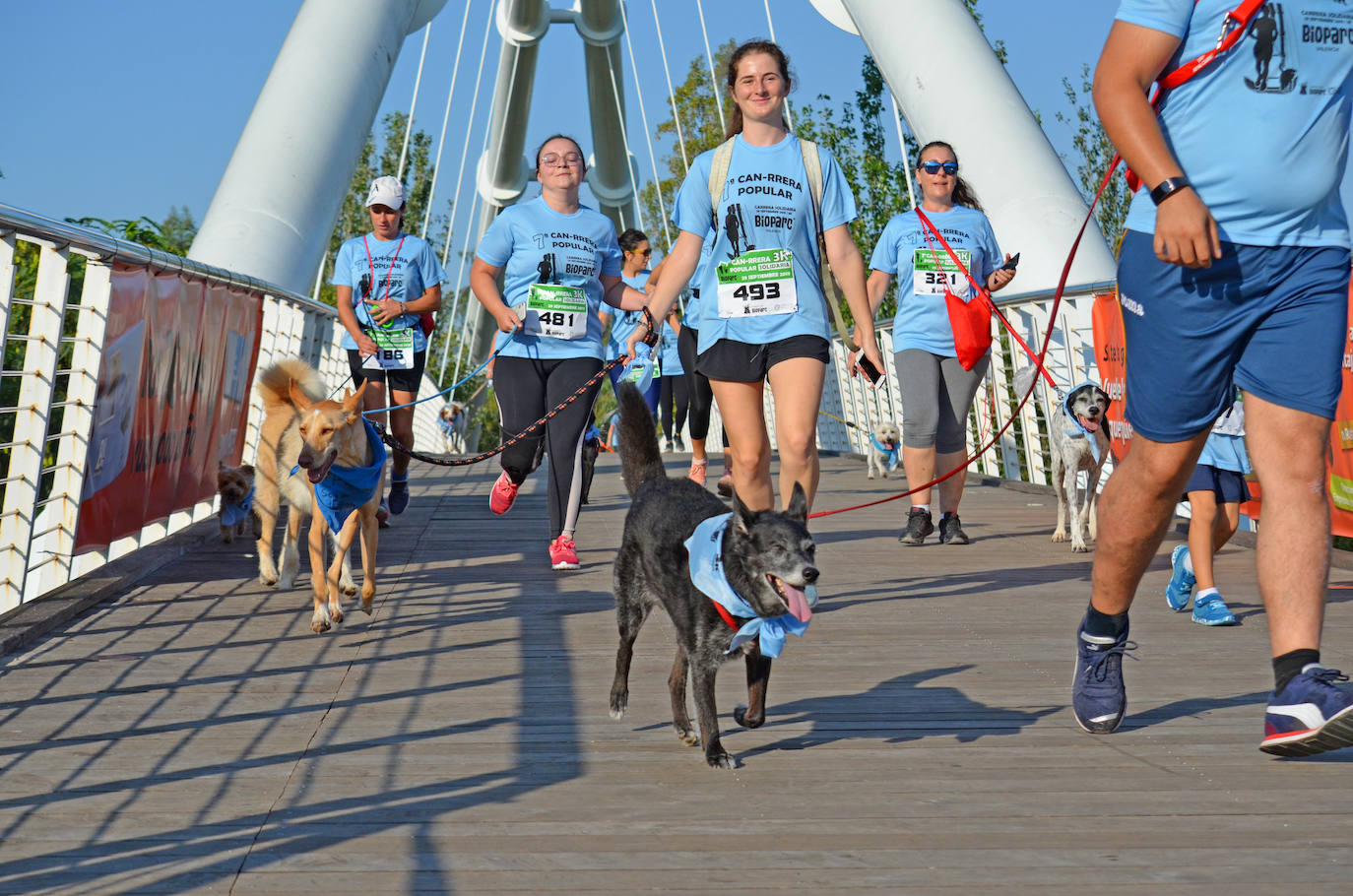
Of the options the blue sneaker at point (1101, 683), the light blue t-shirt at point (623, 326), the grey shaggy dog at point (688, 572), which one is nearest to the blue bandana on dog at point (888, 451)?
the light blue t-shirt at point (623, 326)

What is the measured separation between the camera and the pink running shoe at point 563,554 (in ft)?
22.7

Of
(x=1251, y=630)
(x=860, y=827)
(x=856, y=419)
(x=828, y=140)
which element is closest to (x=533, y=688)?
(x=860, y=827)

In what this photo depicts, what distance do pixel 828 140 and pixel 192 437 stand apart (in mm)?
16071

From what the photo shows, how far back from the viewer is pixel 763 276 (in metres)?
5.35

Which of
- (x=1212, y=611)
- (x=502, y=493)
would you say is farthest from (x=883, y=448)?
(x=1212, y=611)

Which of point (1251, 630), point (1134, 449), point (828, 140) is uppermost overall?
point (828, 140)

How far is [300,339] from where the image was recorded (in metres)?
10.7

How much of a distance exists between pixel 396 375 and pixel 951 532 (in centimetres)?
335

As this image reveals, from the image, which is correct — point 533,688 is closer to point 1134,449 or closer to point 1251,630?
point 1134,449

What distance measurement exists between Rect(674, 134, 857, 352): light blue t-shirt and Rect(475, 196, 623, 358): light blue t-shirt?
69.9 inches

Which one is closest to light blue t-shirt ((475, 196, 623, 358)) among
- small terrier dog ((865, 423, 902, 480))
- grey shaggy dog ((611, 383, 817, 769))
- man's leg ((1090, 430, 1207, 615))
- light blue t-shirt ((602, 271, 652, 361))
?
grey shaggy dog ((611, 383, 817, 769))

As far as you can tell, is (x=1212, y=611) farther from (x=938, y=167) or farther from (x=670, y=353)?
(x=670, y=353)

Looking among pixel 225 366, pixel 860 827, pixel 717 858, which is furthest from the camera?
pixel 225 366

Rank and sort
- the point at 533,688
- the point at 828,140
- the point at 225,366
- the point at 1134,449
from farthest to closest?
the point at 828,140 → the point at 225,366 → the point at 533,688 → the point at 1134,449
